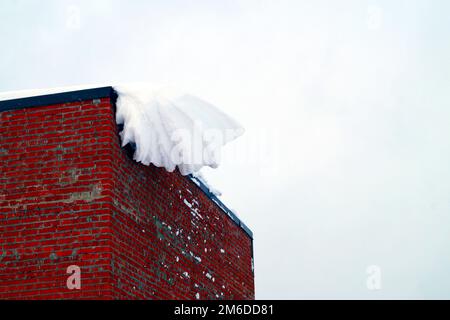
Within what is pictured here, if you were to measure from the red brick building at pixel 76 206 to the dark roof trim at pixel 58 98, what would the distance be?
12 mm

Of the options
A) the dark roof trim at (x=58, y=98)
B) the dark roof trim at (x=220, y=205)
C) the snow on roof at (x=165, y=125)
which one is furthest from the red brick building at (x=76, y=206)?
the dark roof trim at (x=220, y=205)

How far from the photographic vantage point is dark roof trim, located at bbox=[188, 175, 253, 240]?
37.0 feet

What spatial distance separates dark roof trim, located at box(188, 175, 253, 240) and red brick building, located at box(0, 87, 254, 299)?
1.58 meters

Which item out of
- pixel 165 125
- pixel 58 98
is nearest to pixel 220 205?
pixel 165 125

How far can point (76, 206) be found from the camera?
332 inches

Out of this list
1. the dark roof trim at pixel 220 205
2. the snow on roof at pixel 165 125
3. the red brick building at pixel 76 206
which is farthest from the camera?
the dark roof trim at pixel 220 205

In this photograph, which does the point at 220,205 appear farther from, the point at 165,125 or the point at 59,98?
the point at 59,98

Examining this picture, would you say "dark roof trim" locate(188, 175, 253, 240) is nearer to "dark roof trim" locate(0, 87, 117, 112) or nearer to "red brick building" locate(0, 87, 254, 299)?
"red brick building" locate(0, 87, 254, 299)

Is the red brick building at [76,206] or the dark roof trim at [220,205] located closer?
the red brick building at [76,206]

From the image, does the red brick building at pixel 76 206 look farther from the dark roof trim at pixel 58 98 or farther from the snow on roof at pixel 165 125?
the snow on roof at pixel 165 125

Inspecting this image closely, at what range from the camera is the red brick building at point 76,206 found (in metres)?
8.27
